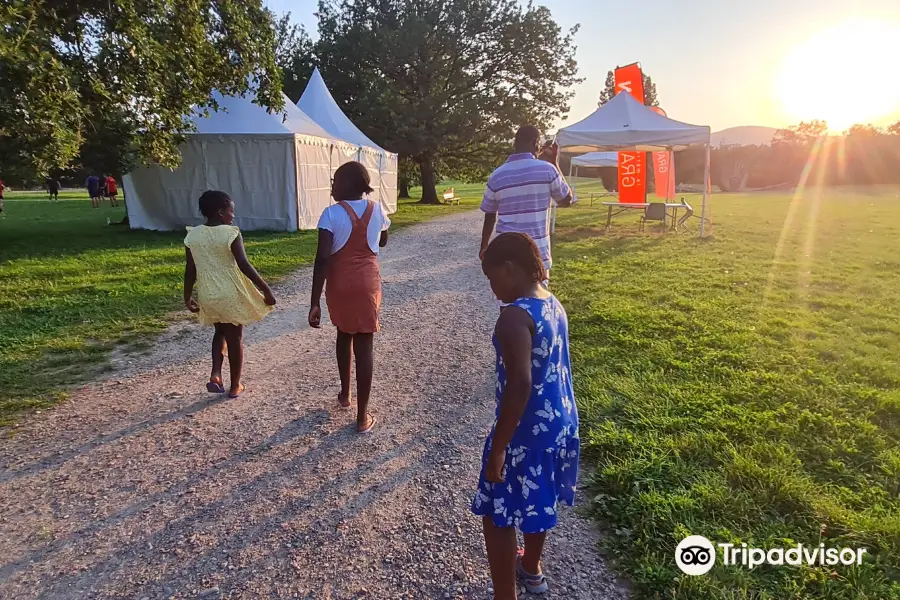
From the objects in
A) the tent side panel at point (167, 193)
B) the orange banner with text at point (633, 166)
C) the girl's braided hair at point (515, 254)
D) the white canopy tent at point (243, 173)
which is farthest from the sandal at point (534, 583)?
the orange banner with text at point (633, 166)

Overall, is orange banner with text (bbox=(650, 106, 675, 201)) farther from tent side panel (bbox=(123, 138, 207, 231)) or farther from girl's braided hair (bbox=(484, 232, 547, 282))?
girl's braided hair (bbox=(484, 232, 547, 282))

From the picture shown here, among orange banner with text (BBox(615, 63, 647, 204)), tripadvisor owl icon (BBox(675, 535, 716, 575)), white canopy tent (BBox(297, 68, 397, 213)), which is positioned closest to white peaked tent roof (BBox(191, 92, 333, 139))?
white canopy tent (BBox(297, 68, 397, 213))

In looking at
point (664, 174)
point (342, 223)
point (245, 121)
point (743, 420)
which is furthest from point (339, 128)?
point (743, 420)

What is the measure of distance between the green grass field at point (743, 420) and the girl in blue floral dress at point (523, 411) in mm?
718

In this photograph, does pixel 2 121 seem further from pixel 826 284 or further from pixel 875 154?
pixel 875 154

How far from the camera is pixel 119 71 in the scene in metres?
8.94

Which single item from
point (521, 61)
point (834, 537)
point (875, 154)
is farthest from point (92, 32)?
point (875, 154)

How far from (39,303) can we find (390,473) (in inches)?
235

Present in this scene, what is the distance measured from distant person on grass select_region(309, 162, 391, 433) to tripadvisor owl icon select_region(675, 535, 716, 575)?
201 cm

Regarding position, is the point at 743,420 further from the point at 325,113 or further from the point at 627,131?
the point at 325,113

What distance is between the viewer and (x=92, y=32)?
864 cm

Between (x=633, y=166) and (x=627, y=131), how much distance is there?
13.9 feet

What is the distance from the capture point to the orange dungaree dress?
10.8 ft

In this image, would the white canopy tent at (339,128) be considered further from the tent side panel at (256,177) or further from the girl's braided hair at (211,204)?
the girl's braided hair at (211,204)
